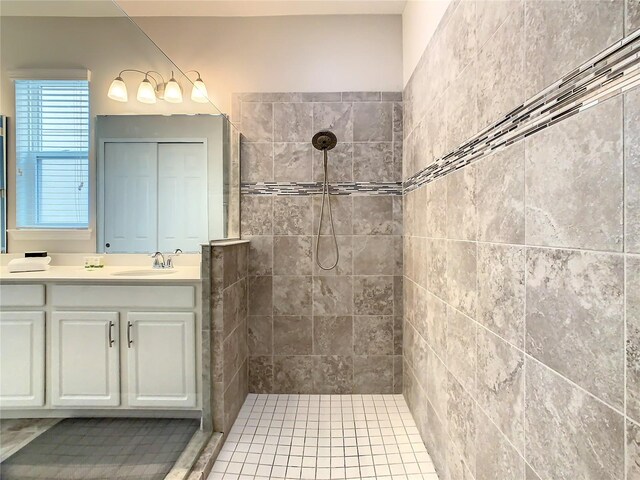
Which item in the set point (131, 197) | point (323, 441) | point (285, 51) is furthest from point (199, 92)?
point (323, 441)

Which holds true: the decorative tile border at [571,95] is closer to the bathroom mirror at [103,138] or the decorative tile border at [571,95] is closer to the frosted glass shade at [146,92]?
the bathroom mirror at [103,138]

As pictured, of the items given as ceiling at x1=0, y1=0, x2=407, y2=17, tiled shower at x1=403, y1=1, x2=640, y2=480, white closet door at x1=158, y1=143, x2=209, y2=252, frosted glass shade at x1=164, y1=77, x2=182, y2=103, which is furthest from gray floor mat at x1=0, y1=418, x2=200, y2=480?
ceiling at x1=0, y1=0, x2=407, y2=17

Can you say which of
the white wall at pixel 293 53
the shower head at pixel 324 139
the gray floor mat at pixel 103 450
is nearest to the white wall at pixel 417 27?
the white wall at pixel 293 53

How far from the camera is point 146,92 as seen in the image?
5.78ft

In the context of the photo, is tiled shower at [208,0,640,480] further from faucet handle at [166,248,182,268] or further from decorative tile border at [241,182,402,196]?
faucet handle at [166,248,182,268]

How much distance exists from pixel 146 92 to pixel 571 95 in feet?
6.34

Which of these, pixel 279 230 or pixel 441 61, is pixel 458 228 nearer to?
pixel 441 61

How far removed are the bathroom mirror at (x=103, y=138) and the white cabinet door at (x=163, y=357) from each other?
0.48 m

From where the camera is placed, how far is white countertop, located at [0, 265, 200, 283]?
45.1 inches

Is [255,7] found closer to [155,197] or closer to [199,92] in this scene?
[199,92]

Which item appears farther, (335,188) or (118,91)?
(335,188)

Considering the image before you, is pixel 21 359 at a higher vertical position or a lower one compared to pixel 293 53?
lower

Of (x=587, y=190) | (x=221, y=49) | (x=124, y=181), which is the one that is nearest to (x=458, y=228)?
(x=587, y=190)

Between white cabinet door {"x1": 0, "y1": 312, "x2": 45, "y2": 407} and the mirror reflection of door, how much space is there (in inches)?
27.1
